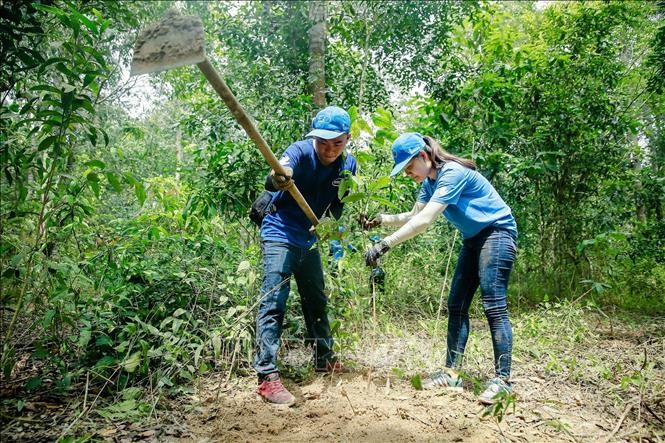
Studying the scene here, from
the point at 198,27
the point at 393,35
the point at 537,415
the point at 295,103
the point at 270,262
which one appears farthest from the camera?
the point at 393,35

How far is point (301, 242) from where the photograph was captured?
2.58m

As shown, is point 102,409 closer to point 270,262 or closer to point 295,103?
point 270,262

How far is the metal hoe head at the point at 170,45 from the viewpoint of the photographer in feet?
5.23

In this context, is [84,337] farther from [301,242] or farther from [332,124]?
[332,124]

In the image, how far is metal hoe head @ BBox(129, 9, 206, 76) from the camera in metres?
1.59

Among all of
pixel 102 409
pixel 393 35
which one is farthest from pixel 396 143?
pixel 393 35

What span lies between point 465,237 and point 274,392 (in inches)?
57.2

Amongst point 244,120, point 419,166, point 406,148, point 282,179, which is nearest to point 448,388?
point 419,166

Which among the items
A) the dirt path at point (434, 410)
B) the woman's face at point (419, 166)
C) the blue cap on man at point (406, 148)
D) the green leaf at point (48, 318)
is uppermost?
the blue cap on man at point (406, 148)

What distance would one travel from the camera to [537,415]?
226 centimetres

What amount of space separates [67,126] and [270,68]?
10.5 ft

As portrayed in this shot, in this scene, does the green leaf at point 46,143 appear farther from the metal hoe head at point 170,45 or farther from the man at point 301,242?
the man at point 301,242

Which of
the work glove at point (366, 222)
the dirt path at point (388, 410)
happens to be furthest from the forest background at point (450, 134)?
the work glove at point (366, 222)

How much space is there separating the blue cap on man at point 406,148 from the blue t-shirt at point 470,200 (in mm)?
198
